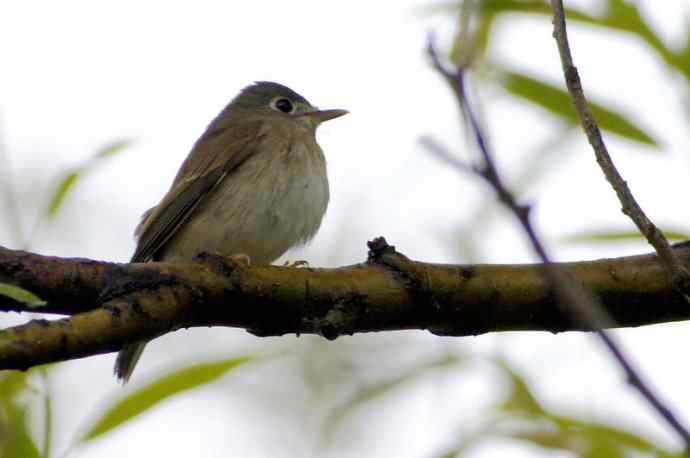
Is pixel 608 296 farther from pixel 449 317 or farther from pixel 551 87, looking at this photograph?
pixel 551 87

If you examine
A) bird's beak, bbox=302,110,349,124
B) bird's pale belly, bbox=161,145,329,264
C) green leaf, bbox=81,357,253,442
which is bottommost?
green leaf, bbox=81,357,253,442

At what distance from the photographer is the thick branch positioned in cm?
318

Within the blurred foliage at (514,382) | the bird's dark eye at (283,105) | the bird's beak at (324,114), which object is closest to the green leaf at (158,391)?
the blurred foliage at (514,382)

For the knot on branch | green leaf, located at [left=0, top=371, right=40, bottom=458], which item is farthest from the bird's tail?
green leaf, located at [left=0, top=371, right=40, bottom=458]

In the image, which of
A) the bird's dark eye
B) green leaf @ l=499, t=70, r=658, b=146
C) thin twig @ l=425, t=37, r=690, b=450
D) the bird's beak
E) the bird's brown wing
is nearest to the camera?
thin twig @ l=425, t=37, r=690, b=450

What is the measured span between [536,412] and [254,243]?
9.70 ft

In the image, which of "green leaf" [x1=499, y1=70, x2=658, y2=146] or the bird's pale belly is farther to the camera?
the bird's pale belly

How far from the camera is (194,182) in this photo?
20.8 ft

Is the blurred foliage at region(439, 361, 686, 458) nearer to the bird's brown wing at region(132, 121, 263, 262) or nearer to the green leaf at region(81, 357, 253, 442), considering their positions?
the green leaf at region(81, 357, 253, 442)

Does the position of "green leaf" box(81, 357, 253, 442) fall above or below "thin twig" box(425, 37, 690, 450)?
above

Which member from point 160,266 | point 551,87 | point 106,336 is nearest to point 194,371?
point 160,266

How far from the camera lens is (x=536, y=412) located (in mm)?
3242

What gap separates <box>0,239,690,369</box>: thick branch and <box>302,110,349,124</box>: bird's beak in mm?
4026

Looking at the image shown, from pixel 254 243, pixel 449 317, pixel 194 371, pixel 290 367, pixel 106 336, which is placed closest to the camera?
pixel 106 336
